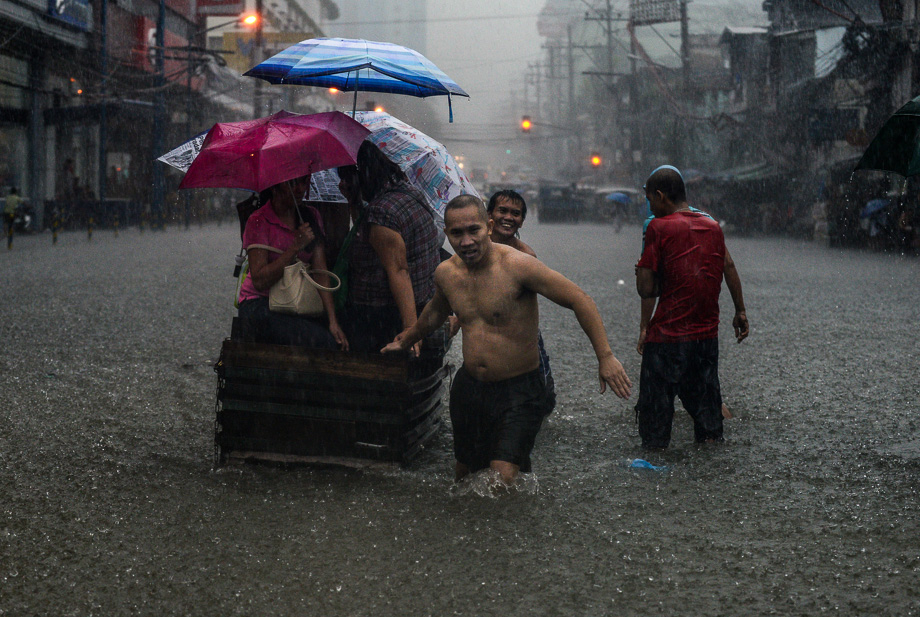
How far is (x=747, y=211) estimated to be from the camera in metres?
41.7

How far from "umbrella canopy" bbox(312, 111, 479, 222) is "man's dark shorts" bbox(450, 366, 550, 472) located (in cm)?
116

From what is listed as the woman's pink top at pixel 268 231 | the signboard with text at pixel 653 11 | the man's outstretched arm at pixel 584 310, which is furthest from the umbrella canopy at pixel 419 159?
the signboard with text at pixel 653 11

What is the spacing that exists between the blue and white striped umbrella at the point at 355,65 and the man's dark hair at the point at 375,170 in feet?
1.33

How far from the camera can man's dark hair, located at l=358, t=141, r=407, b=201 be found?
523cm

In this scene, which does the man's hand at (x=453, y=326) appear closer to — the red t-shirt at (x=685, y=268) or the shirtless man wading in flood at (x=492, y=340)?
the shirtless man wading in flood at (x=492, y=340)

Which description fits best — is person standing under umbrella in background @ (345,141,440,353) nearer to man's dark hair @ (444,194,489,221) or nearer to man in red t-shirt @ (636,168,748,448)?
man's dark hair @ (444,194,489,221)

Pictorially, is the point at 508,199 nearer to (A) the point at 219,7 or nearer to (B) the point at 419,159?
(B) the point at 419,159

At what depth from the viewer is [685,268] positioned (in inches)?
216

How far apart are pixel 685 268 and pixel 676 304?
202 millimetres

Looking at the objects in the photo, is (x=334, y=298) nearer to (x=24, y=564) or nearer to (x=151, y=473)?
(x=151, y=473)

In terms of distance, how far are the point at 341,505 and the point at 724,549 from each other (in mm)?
1626

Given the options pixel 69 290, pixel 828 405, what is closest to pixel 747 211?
pixel 69 290

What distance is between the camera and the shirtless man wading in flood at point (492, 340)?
4453mm

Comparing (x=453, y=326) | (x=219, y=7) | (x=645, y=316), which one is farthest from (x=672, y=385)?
(x=219, y=7)
